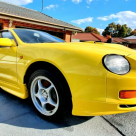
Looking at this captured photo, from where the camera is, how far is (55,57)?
155 cm

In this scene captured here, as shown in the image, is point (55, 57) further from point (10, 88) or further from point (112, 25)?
point (112, 25)

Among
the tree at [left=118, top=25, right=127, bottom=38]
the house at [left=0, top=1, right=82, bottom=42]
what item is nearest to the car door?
the house at [left=0, top=1, right=82, bottom=42]

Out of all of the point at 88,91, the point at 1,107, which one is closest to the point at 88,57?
the point at 88,91

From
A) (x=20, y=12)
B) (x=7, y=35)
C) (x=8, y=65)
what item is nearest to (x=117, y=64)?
(x=8, y=65)

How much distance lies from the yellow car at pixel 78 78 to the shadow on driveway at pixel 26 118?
0.12m

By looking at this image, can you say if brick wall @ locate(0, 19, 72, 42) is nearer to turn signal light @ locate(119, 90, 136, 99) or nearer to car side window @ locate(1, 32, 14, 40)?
car side window @ locate(1, 32, 14, 40)

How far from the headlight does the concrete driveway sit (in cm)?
77

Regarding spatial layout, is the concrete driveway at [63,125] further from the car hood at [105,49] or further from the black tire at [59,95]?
the car hood at [105,49]

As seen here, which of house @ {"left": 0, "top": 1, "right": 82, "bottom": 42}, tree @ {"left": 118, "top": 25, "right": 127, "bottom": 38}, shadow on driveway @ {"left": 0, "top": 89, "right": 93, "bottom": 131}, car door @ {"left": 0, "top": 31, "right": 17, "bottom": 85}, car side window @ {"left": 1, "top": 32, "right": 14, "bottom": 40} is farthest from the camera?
tree @ {"left": 118, "top": 25, "right": 127, "bottom": 38}

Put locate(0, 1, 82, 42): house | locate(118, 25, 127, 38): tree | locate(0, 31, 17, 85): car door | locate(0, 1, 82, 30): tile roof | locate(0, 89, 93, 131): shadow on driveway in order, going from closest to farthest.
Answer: locate(0, 89, 93, 131): shadow on driveway
locate(0, 31, 17, 85): car door
locate(0, 1, 82, 42): house
locate(0, 1, 82, 30): tile roof
locate(118, 25, 127, 38): tree

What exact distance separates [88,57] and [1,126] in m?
1.35

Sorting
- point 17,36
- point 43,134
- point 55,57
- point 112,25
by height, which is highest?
point 112,25

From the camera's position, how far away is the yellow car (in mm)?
1315

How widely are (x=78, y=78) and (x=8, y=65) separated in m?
1.27
